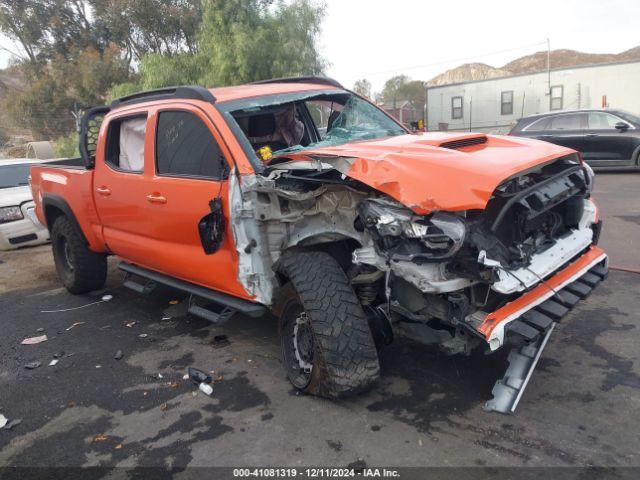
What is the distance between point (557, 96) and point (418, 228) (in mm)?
27888

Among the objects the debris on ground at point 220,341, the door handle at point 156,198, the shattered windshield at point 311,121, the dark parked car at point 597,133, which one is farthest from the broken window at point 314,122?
the dark parked car at point 597,133

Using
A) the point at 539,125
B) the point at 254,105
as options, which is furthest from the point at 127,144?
the point at 539,125

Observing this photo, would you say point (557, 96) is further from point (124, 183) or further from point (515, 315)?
point (515, 315)

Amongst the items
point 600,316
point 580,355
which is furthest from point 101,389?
point 600,316

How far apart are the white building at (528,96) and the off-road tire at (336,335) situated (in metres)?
24.6

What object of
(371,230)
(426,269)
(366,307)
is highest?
(371,230)

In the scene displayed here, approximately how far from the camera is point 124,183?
182 inches

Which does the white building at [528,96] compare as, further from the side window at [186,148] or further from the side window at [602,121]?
the side window at [186,148]

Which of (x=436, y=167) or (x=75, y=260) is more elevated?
(x=436, y=167)

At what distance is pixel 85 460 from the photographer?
2.96m

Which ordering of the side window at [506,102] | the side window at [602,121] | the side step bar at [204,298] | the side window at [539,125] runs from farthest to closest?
the side window at [506,102] → the side window at [539,125] → the side window at [602,121] → the side step bar at [204,298]

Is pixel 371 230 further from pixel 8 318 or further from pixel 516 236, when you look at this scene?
pixel 8 318

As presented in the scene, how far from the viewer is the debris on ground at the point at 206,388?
358cm

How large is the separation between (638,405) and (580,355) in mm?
663
